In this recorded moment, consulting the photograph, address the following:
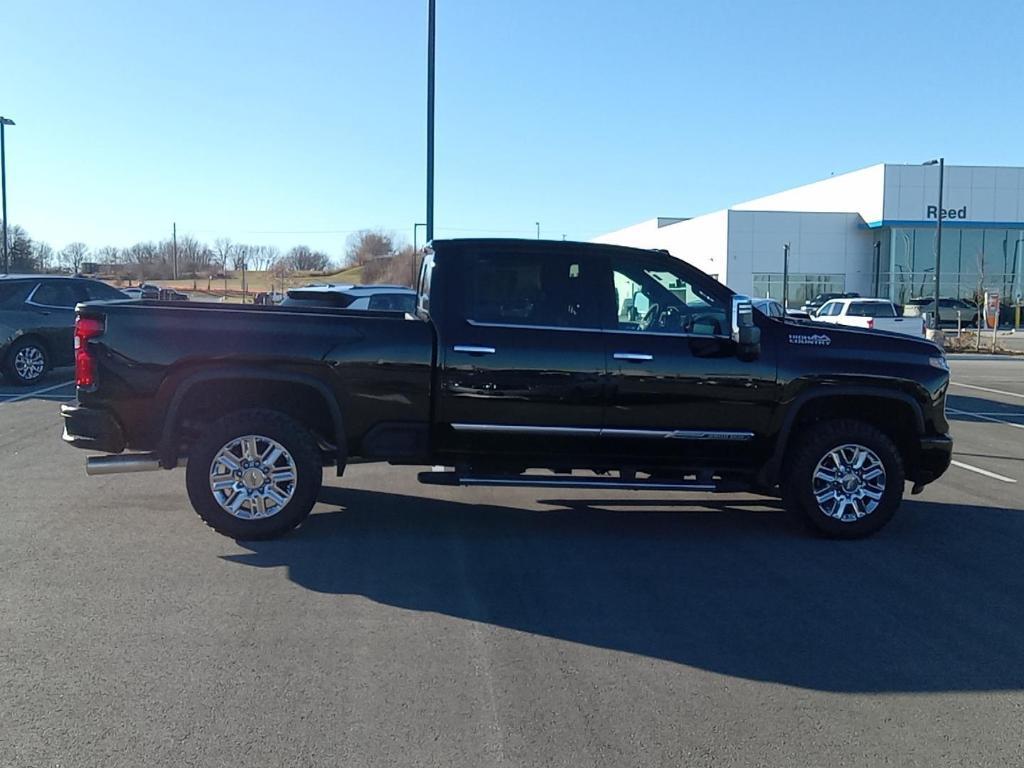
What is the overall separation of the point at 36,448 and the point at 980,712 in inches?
371

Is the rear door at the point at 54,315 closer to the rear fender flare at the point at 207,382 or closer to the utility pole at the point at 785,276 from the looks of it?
the rear fender flare at the point at 207,382

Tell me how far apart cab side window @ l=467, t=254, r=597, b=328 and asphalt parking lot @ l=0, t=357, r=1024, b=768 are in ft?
5.35

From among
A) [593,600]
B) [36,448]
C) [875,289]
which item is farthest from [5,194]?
[875,289]

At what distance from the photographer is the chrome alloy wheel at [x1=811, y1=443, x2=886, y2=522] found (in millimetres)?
6852

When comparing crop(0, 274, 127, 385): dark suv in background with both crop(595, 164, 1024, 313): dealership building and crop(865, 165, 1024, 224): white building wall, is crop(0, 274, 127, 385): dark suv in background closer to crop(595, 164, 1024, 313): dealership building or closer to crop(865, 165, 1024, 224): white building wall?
crop(595, 164, 1024, 313): dealership building

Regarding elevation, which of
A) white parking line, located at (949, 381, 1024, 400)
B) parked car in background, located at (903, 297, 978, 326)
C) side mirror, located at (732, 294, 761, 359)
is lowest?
white parking line, located at (949, 381, 1024, 400)

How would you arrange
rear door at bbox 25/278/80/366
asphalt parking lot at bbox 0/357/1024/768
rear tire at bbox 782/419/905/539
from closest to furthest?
asphalt parking lot at bbox 0/357/1024/768 → rear tire at bbox 782/419/905/539 → rear door at bbox 25/278/80/366

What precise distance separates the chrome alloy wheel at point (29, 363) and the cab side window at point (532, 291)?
38.1 ft

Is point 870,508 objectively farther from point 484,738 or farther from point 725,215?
point 725,215

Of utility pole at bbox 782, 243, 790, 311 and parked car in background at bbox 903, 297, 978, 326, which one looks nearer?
parked car in background at bbox 903, 297, 978, 326

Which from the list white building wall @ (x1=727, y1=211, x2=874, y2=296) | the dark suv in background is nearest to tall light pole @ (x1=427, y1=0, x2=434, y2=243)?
the dark suv in background

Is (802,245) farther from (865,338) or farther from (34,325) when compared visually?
(865,338)

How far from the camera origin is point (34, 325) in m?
15.3

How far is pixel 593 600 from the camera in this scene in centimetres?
544
